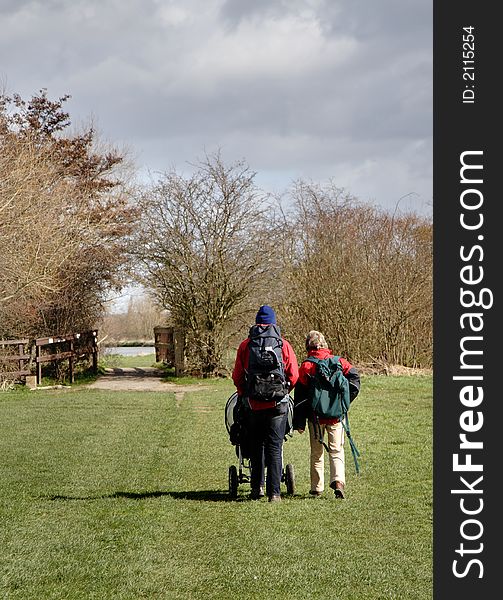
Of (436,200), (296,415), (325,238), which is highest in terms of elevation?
(325,238)

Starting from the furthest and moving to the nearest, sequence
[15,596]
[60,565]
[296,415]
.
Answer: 1. [296,415]
2. [60,565]
3. [15,596]

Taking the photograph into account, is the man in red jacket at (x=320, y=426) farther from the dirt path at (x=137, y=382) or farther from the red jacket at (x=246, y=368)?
the dirt path at (x=137, y=382)

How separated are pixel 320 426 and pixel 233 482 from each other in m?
1.06

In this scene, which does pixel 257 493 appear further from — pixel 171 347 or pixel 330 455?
pixel 171 347

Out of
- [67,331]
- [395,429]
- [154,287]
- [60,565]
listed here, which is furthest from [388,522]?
[67,331]

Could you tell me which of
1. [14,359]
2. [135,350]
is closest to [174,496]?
[14,359]

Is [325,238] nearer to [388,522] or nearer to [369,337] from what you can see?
[369,337]

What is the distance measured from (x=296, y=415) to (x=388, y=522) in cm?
173

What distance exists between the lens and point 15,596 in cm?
562

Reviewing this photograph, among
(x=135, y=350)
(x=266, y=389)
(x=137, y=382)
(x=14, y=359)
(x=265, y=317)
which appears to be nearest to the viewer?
(x=266, y=389)

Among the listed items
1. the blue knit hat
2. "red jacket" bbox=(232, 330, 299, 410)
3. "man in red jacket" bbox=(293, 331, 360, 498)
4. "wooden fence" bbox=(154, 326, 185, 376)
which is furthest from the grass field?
"wooden fence" bbox=(154, 326, 185, 376)

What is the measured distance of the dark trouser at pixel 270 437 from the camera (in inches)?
346

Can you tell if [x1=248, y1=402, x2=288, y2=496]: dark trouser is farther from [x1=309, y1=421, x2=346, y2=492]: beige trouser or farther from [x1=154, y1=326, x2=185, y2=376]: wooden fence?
[x1=154, y1=326, x2=185, y2=376]: wooden fence

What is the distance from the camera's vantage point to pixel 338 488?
8984mm
